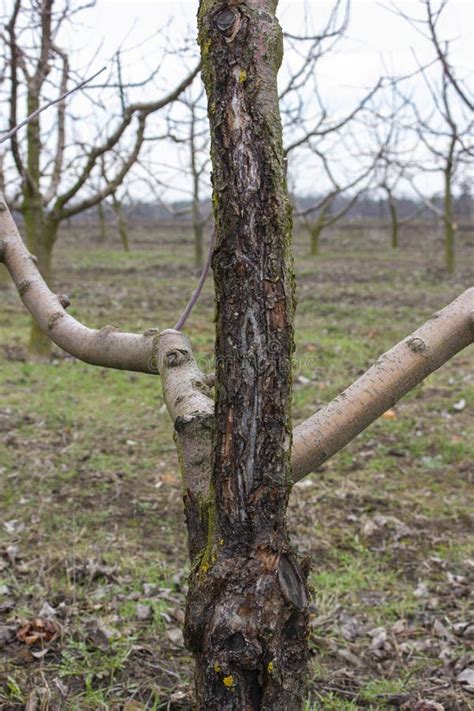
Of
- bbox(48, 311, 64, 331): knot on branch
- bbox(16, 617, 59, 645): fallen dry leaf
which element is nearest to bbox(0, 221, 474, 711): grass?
bbox(16, 617, 59, 645): fallen dry leaf

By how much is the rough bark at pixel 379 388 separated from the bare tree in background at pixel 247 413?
278mm

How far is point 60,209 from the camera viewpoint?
7.47m

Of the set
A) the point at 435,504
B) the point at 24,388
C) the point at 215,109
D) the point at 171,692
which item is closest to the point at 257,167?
the point at 215,109

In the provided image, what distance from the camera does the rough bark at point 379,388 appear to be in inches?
71.3

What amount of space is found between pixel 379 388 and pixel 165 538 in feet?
7.49

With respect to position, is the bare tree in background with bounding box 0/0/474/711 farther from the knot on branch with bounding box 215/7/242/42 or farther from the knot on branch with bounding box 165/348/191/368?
the knot on branch with bounding box 165/348/191/368

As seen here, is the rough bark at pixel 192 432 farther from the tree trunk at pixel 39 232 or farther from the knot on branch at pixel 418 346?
the tree trunk at pixel 39 232

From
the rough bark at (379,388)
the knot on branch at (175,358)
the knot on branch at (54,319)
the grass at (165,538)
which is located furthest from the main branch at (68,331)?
the rough bark at (379,388)

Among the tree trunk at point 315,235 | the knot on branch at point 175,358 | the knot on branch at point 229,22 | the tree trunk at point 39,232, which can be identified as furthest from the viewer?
the tree trunk at point 315,235

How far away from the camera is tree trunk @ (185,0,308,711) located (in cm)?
142

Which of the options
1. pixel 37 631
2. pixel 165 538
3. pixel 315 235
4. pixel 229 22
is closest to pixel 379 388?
pixel 229 22

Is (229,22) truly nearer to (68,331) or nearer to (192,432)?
(192,432)

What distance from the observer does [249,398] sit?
1471 mm

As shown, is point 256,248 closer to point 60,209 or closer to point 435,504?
point 435,504
